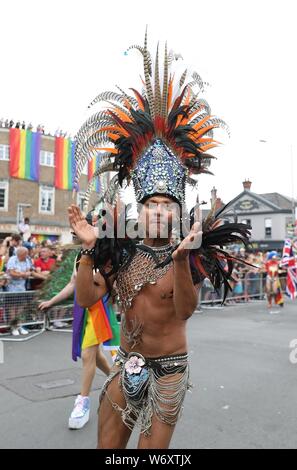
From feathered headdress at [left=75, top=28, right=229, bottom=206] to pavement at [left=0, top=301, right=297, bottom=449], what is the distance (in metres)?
2.36

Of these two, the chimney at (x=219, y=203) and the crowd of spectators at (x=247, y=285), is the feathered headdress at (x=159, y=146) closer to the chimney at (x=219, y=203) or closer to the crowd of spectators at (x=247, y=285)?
the chimney at (x=219, y=203)

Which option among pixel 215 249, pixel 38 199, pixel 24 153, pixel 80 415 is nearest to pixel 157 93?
pixel 215 249

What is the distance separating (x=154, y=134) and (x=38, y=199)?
32288 mm

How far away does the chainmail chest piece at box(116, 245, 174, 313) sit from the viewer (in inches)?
100.0

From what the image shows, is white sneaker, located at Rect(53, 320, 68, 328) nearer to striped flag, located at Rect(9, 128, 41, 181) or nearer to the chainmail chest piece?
the chainmail chest piece

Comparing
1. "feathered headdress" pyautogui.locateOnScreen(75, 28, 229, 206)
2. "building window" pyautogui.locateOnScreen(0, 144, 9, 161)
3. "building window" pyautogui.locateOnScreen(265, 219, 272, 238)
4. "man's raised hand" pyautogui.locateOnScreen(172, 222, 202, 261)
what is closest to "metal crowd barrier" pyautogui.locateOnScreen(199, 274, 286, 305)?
"feathered headdress" pyautogui.locateOnScreen(75, 28, 229, 206)

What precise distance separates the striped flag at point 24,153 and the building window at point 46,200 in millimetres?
5313

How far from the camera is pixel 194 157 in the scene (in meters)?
2.90

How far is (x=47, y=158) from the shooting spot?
33969mm

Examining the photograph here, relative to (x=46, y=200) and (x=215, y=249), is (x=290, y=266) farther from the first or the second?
(x=46, y=200)

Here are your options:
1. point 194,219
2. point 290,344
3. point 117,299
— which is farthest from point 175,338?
point 290,344

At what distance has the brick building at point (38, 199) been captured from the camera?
104 ft

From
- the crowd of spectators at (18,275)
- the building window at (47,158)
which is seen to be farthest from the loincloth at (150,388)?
the building window at (47,158)

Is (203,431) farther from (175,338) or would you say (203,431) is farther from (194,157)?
(194,157)
